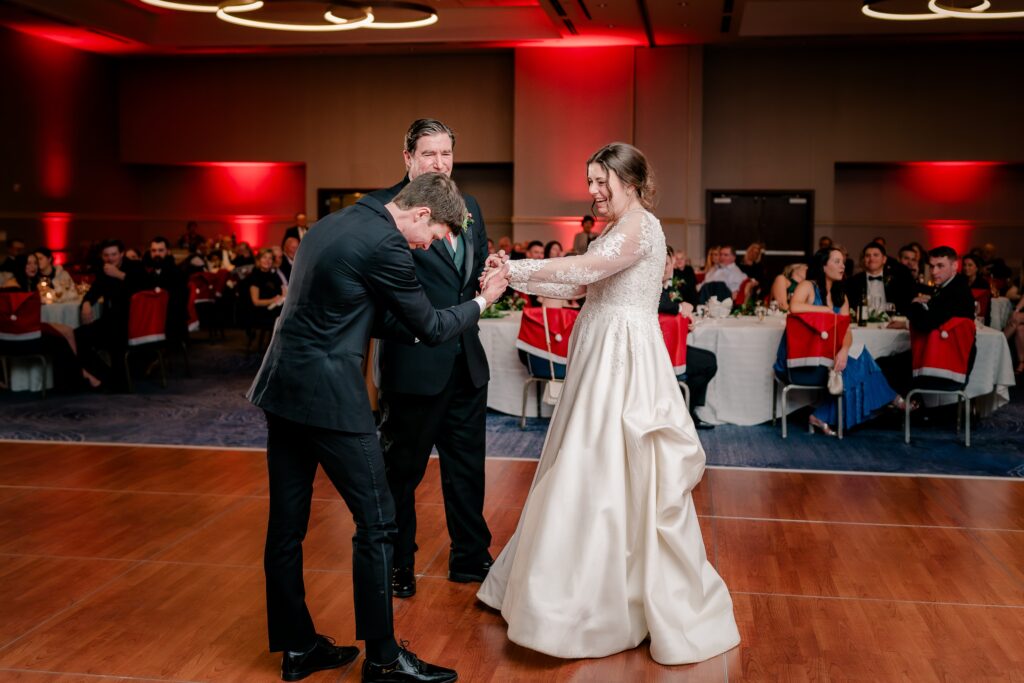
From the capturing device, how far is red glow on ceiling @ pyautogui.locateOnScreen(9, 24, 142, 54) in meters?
14.6

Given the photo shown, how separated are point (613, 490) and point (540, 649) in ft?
1.70

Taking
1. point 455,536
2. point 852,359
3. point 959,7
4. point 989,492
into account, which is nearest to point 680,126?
point 959,7

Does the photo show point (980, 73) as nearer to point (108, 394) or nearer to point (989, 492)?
point (989, 492)

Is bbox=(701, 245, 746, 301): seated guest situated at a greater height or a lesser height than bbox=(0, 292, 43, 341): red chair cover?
greater

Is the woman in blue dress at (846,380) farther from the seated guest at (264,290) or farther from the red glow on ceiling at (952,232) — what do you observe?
the red glow on ceiling at (952,232)

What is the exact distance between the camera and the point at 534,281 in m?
3.28

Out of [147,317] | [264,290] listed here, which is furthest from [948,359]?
[264,290]

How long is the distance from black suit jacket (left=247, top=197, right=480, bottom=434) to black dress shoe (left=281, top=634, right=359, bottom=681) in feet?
2.50

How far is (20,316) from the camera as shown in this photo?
8.00 metres

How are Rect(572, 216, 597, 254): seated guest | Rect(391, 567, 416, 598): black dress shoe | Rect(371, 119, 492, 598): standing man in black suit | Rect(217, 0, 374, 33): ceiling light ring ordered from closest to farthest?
1. Rect(371, 119, 492, 598): standing man in black suit
2. Rect(391, 567, 416, 598): black dress shoe
3. Rect(572, 216, 597, 254): seated guest
4. Rect(217, 0, 374, 33): ceiling light ring

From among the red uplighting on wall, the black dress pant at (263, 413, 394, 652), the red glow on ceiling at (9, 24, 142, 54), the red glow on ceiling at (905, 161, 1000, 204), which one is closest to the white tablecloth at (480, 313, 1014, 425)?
the black dress pant at (263, 413, 394, 652)

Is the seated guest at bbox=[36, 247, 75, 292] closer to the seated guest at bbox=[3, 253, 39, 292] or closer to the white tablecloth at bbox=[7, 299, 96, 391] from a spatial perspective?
the seated guest at bbox=[3, 253, 39, 292]

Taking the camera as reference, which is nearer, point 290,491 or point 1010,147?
point 290,491

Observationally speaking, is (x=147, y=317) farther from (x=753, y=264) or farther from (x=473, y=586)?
(x=753, y=264)
